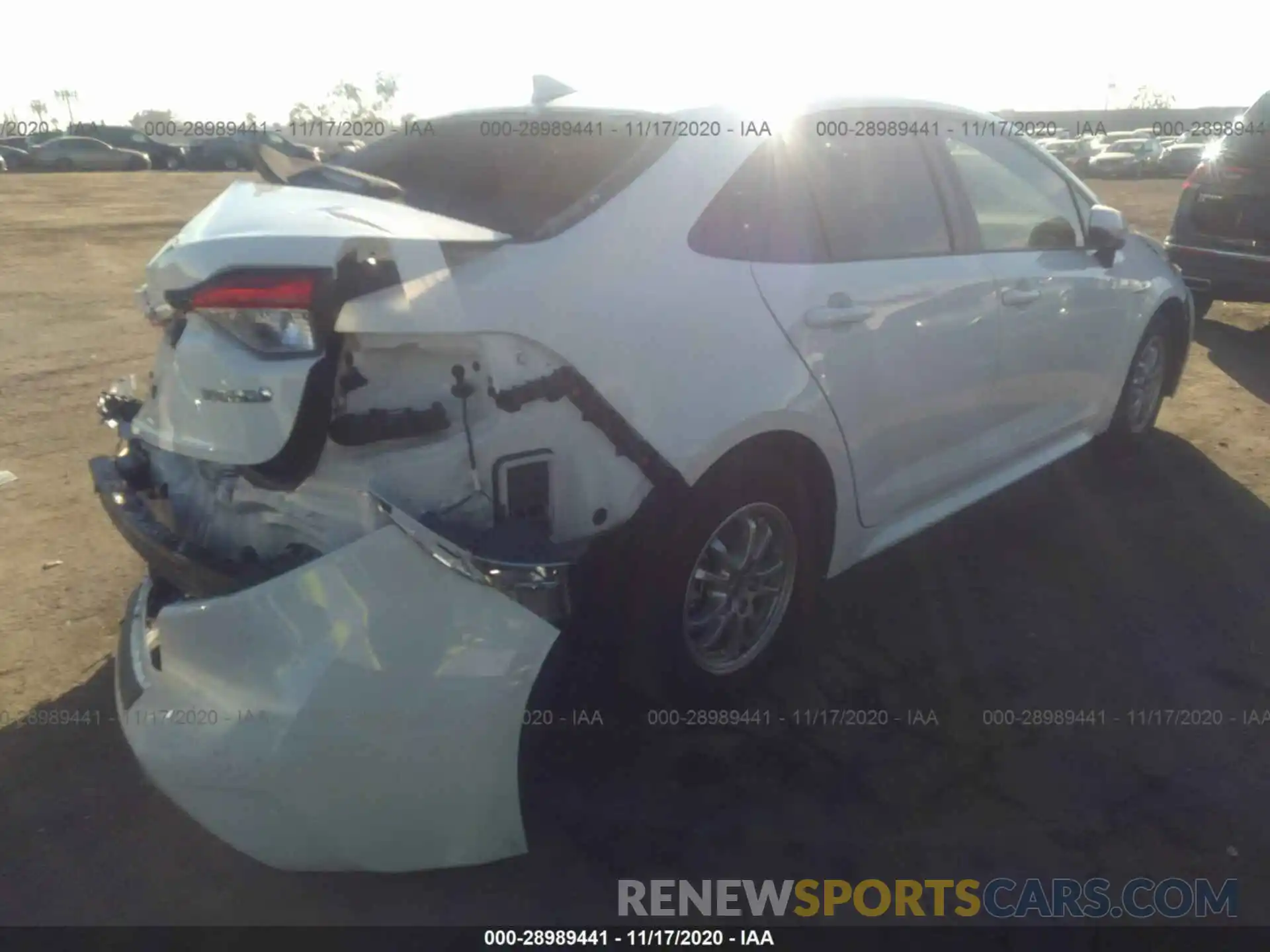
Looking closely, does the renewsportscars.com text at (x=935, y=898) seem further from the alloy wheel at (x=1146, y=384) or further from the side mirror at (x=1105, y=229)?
the alloy wheel at (x=1146, y=384)

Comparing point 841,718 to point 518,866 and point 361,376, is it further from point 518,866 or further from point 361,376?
point 361,376

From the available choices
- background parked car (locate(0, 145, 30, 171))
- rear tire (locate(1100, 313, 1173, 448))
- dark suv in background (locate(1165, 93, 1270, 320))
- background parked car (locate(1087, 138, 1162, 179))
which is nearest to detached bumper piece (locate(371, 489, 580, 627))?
rear tire (locate(1100, 313, 1173, 448))

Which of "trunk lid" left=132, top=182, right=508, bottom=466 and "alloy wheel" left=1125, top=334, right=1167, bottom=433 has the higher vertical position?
"trunk lid" left=132, top=182, right=508, bottom=466

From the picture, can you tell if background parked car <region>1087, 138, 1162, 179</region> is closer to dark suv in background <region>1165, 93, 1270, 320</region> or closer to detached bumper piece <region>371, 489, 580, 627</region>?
dark suv in background <region>1165, 93, 1270, 320</region>

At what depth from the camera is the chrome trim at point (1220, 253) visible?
723 centimetres

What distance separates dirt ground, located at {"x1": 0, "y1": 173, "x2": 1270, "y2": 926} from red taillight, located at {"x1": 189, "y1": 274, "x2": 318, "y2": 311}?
3.27 ft

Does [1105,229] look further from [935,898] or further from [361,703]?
[361,703]

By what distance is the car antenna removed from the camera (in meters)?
3.43

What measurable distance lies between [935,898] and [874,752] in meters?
0.56

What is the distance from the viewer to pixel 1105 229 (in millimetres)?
4211

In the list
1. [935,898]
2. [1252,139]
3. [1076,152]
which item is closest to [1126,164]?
[1076,152]

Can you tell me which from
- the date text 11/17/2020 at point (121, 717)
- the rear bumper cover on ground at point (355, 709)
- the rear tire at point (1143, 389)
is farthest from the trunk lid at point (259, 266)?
the rear tire at point (1143, 389)

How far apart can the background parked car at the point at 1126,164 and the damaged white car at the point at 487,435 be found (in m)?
37.0

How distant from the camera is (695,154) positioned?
2.82 metres
